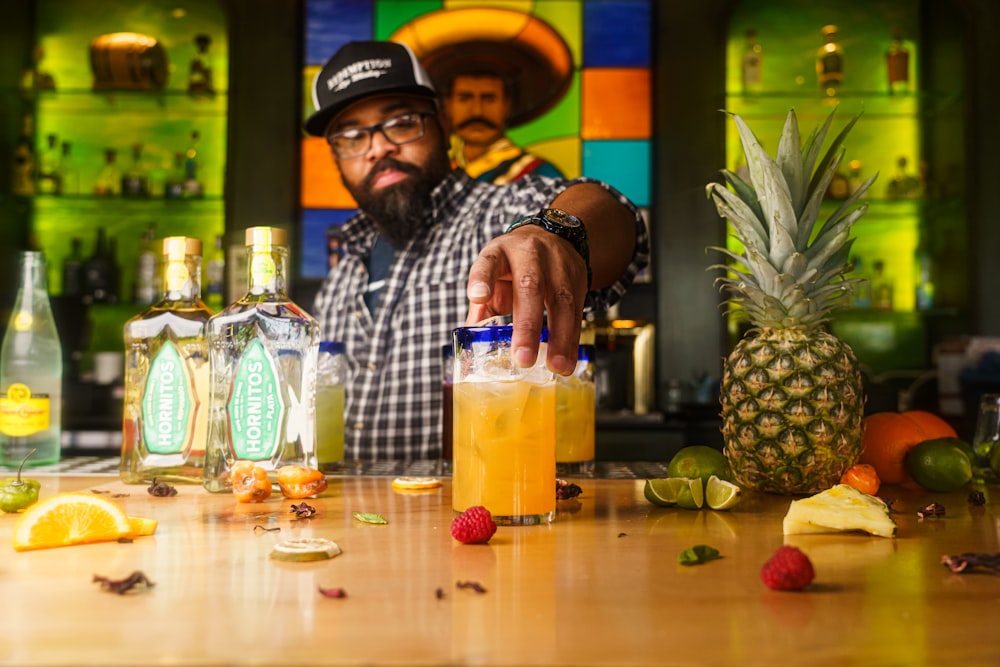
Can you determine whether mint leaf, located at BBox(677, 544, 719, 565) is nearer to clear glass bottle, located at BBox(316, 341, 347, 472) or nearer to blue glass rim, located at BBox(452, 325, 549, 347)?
blue glass rim, located at BBox(452, 325, 549, 347)

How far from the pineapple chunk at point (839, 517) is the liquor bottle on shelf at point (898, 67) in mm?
3549

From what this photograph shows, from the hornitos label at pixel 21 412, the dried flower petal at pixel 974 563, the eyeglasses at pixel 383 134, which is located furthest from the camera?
the eyeglasses at pixel 383 134

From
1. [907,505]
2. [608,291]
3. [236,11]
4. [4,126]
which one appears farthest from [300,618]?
[4,126]

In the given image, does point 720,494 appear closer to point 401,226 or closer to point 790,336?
point 790,336

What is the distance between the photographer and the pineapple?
3.94 feet

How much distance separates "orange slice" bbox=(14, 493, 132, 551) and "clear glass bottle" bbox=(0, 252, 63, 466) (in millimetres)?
733

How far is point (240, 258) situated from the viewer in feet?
12.8

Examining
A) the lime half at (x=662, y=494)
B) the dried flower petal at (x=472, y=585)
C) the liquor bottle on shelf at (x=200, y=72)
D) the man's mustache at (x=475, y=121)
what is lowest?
the dried flower petal at (x=472, y=585)

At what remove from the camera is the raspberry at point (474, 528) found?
2.77ft

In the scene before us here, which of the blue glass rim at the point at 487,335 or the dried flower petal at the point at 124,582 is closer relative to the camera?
the dried flower petal at the point at 124,582

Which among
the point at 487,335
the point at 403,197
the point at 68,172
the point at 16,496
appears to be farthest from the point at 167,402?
the point at 68,172

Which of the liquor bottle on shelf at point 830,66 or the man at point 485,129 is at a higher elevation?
the liquor bottle on shelf at point 830,66

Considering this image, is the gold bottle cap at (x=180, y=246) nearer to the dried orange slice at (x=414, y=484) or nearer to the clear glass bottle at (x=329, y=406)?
the clear glass bottle at (x=329, y=406)

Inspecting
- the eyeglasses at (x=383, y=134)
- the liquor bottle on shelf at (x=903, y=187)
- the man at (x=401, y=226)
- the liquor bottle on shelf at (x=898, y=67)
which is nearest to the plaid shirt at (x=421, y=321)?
the man at (x=401, y=226)
